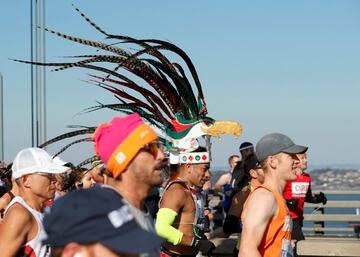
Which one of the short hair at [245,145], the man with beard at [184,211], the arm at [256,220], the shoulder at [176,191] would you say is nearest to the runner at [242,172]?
the short hair at [245,145]

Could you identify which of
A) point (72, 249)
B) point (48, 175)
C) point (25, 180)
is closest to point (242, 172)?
point (48, 175)

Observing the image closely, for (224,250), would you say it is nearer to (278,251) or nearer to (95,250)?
(278,251)

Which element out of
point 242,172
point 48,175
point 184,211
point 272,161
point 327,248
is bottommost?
point 327,248

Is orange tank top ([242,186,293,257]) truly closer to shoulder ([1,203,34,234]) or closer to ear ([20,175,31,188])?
shoulder ([1,203,34,234])

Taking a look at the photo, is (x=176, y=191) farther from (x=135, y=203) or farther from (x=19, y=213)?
(x=135, y=203)

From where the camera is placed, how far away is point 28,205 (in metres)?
5.35

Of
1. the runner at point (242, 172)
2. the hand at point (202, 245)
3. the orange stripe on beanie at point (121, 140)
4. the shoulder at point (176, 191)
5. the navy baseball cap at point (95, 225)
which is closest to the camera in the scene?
the navy baseball cap at point (95, 225)

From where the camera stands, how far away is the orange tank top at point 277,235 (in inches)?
207

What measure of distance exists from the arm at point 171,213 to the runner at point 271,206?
98cm

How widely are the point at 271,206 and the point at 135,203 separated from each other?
1.72 meters

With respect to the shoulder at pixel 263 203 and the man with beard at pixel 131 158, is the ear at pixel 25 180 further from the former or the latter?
the man with beard at pixel 131 158

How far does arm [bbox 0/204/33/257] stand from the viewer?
488cm

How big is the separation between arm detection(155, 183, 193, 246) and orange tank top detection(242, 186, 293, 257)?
112cm

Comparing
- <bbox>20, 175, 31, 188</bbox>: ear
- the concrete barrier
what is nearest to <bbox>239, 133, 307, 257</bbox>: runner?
<bbox>20, 175, 31, 188</bbox>: ear
